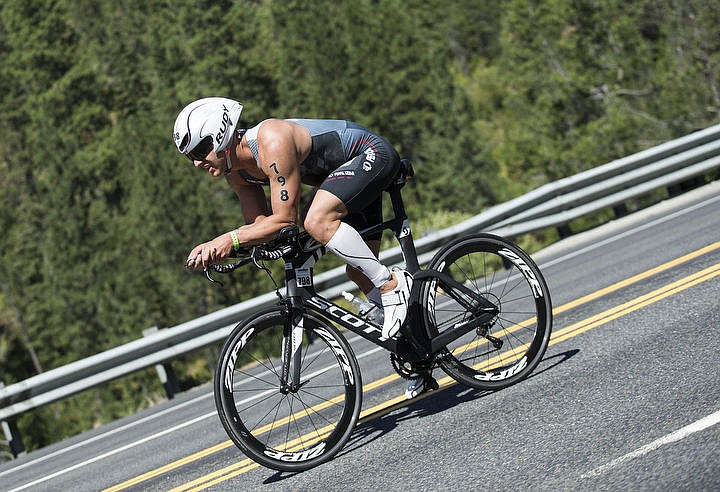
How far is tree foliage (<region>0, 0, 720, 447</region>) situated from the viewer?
42.2m

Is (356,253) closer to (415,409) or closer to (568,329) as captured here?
(415,409)

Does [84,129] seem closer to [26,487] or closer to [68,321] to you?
[68,321]

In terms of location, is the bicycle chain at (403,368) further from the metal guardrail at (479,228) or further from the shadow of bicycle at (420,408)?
the metal guardrail at (479,228)

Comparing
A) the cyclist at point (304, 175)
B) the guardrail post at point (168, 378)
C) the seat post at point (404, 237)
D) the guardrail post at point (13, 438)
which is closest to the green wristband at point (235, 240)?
the cyclist at point (304, 175)

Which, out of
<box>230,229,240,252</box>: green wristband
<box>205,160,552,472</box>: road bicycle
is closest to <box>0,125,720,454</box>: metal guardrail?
<box>205,160,552,472</box>: road bicycle

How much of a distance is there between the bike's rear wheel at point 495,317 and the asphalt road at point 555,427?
0.50ft

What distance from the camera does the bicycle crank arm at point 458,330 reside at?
5.54m

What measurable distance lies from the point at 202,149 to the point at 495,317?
2097mm

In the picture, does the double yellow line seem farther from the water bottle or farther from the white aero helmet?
the white aero helmet

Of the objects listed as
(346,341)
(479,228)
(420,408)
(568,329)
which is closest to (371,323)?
(346,341)

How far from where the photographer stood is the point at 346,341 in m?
5.39

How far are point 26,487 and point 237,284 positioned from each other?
35.7 metres

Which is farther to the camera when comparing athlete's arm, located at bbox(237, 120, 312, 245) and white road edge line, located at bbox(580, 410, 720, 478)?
athlete's arm, located at bbox(237, 120, 312, 245)

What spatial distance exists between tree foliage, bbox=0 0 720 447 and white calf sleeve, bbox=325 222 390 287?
100ft
